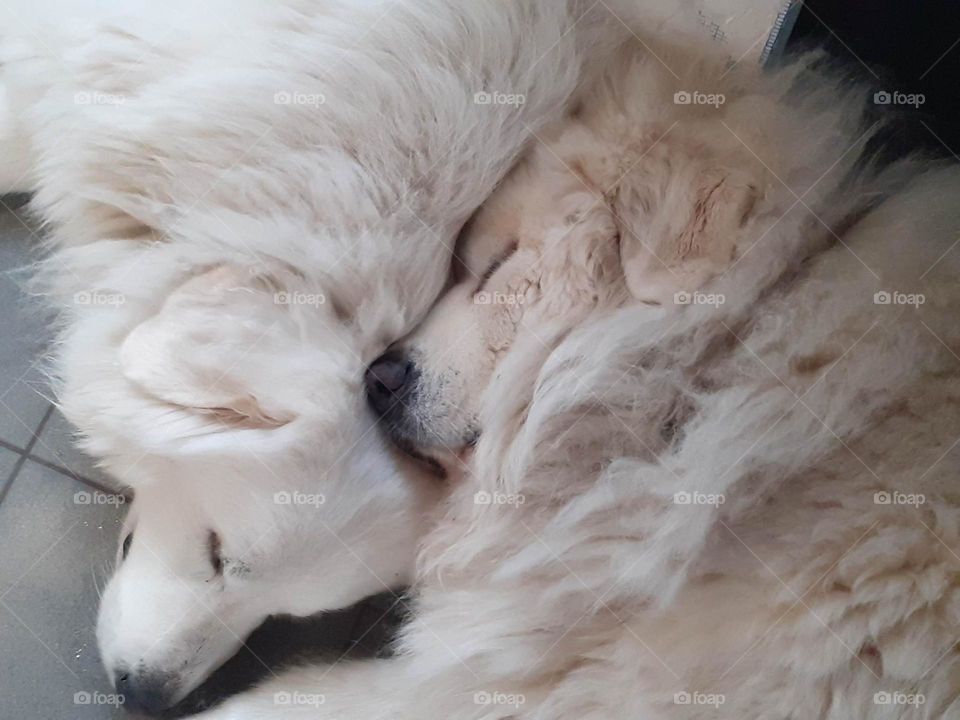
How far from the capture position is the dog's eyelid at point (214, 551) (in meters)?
1.29

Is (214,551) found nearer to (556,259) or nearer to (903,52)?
(556,259)

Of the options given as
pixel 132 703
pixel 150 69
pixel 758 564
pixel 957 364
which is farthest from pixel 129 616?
pixel 957 364

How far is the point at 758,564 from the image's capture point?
1.06m

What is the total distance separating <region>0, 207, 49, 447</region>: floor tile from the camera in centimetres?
168

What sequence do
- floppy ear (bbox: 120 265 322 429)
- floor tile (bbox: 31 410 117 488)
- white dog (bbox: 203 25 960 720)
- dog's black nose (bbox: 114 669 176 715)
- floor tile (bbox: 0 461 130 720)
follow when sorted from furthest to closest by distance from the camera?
floor tile (bbox: 31 410 117 488) < floor tile (bbox: 0 461 130 720) < dog's black nose (bbox: 114 669 176 715) < floppy ear (bbox: 120 265 322 429) < white dog (bbox: 203 25 960 720)

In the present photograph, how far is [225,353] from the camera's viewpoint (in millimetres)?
1185

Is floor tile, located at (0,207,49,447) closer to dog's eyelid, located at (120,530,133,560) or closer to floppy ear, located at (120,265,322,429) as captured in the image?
dog's eyelid, located at (120,530,133,560)

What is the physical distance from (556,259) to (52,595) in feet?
4.01

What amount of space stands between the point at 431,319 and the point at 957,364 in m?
0.74

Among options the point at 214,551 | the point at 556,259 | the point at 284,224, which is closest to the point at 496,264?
the point at 556,259

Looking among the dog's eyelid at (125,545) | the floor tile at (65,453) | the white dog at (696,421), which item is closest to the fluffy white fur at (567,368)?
the white dog at (696,421)

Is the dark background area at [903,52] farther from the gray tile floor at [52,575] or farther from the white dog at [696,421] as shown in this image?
the gray tile floor at [52,575]

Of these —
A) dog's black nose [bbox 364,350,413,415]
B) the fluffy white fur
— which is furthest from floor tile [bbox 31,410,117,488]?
dog's black nose [bbox 364,350,413,415]

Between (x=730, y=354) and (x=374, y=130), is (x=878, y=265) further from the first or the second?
(x=374, y=130)
